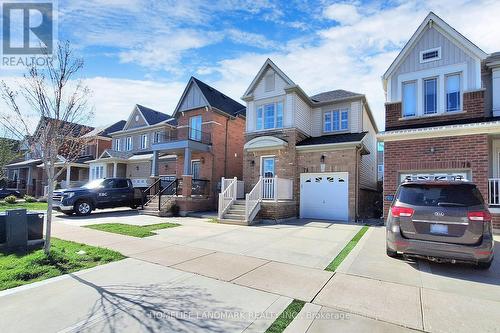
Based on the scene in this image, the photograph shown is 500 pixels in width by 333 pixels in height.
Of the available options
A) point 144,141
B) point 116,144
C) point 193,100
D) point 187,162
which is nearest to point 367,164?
point 187,162

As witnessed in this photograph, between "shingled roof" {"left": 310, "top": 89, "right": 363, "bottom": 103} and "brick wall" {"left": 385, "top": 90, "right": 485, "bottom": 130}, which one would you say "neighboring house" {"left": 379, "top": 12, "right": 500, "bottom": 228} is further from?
"shingled roof" {"left": 310, "top": 89, "right": 363, "bottom": 103}

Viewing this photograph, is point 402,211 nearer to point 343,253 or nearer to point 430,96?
point 343,253

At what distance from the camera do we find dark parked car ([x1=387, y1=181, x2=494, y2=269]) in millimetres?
5477

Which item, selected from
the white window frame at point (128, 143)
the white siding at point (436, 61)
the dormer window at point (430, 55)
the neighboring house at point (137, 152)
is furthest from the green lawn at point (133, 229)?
the white window frame at point (128, 143)

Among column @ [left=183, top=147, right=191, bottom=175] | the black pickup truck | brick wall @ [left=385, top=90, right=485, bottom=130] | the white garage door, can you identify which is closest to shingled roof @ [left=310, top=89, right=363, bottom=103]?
brick wall @ [left=385, top=90, right=485, bottom=130]

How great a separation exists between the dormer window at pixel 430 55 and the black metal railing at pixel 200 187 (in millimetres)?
13505

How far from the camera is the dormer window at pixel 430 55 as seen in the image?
1187cm

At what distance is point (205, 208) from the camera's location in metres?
18.2

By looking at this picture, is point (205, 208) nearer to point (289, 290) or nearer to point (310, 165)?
point (310, 165)

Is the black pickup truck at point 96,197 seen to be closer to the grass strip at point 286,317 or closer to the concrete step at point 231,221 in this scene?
the concrete step at point 231,221

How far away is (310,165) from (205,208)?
722 centimetres

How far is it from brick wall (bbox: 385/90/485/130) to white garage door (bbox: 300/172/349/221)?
3454mm

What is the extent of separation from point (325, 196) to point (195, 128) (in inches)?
421

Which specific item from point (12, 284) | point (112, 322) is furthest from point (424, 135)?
point (12, 284)
